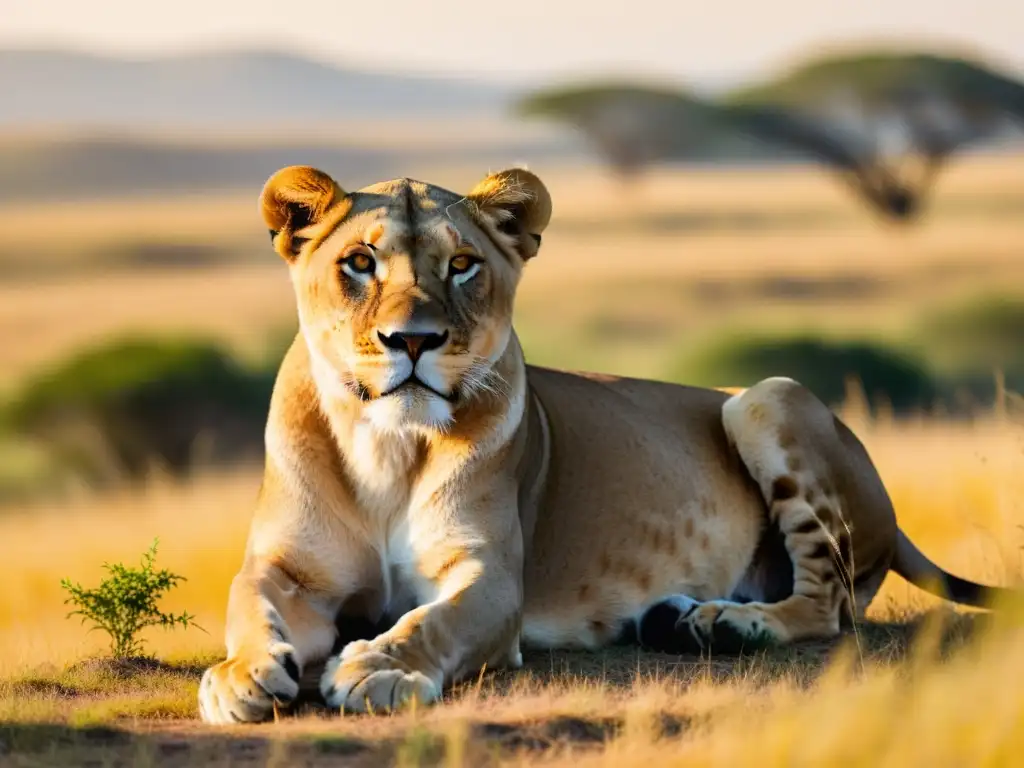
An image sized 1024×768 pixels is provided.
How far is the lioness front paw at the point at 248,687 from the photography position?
5.07m

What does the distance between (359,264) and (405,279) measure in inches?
6.1

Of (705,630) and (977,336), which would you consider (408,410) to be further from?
(977,336)

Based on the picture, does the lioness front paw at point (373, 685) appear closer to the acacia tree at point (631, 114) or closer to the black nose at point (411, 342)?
the black nose at point (411, 342)

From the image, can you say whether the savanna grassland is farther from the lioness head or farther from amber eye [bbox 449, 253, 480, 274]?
amber eye [bbox 449, 253, 480, 274]

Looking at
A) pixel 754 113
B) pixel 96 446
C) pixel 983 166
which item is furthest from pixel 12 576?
pixel 983 166

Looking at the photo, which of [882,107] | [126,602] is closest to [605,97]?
[882,107]

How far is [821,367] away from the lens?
1005 inches

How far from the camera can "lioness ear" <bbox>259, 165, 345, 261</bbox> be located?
18.9 feet

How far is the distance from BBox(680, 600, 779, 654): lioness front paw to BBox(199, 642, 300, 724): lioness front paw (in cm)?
157

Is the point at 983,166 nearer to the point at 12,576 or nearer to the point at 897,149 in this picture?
the point at 897,149

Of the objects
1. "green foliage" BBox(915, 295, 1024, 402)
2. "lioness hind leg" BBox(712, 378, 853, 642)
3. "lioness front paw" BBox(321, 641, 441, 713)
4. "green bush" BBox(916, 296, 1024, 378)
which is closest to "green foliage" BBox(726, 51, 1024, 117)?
"green foliage" BBox(915, 295, 1024, 402)

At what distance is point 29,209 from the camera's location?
193ft

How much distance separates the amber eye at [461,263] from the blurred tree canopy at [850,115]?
30.3 meters

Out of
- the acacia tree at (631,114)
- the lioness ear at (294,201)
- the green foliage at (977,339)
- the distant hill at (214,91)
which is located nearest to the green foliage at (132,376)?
the green foliage at (977,339)
